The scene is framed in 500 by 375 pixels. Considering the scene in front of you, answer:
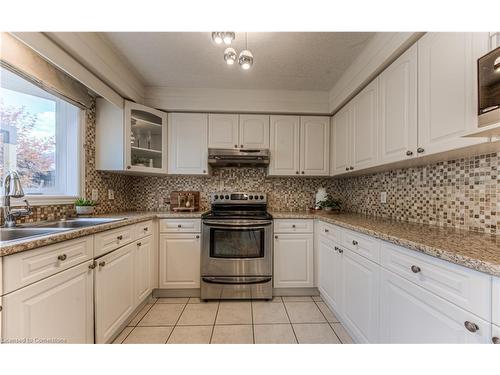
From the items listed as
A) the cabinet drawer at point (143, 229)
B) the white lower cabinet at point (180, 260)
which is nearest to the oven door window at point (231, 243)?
the white lower cabinet at point (180, 260)

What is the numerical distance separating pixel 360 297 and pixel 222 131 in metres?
2.12

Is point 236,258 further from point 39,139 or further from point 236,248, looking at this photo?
point 39,139

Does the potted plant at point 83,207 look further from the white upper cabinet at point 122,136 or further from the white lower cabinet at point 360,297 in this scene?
the white lower cabinet at point 360,297

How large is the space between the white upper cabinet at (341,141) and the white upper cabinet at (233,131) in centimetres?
87

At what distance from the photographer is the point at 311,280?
2.27 meters

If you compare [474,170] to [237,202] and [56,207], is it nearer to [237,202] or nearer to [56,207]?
[237,202]

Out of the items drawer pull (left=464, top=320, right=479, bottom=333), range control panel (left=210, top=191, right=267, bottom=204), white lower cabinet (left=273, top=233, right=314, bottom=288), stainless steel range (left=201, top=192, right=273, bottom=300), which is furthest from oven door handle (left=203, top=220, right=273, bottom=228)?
drawer pull (left=464, top=320, right=479, bottom=333)

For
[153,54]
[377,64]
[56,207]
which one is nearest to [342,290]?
[377,64]

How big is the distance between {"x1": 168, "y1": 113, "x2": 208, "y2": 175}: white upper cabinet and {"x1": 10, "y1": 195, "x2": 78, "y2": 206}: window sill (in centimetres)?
99

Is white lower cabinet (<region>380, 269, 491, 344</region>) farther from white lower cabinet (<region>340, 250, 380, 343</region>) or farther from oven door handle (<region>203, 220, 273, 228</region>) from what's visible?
oven door handle (<region>203, 220, 273, 228</region>)

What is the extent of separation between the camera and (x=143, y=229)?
198 cm

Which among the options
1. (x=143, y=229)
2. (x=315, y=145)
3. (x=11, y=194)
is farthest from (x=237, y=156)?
(x=11, y=194)

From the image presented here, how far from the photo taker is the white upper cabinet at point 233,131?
2564 millimetres

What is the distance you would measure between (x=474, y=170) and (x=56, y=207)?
294cm
